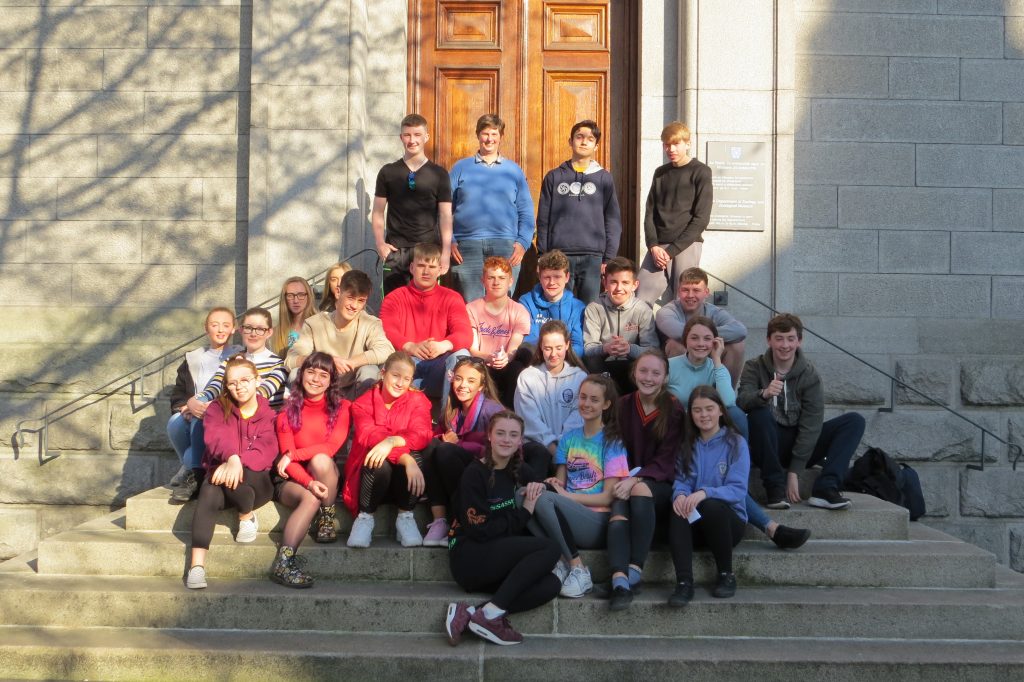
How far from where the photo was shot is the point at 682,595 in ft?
18.2

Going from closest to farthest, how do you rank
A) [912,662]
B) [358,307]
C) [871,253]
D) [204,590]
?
[912,662] < [204,590] < [358,307] < [871,253]

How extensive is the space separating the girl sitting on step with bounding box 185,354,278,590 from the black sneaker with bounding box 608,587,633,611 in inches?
84.5

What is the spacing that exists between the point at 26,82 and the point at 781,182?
6590 mm

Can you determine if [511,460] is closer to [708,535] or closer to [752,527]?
[708,535]

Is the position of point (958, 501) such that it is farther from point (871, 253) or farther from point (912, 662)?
point (912, 662)

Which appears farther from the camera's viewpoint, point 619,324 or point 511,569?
point 619,324

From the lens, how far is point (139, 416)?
848cm

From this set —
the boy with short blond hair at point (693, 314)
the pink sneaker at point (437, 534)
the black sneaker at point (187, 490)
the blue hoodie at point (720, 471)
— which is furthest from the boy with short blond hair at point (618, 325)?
the black sneaker at point (187, 490)

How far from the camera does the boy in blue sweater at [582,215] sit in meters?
7.96

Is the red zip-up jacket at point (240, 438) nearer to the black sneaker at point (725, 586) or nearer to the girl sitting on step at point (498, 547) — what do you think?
the girl sitting on step at point (498, 547)

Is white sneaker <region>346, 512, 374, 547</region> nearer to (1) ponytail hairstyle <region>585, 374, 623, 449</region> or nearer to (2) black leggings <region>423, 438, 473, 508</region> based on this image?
(2) black leggings <region>423, 438, 473, 508</region>

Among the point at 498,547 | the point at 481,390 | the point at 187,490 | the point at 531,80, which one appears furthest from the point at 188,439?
the point at 531,80

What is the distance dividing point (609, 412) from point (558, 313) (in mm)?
1486

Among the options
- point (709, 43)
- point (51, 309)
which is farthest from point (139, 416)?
point (709, 43)
